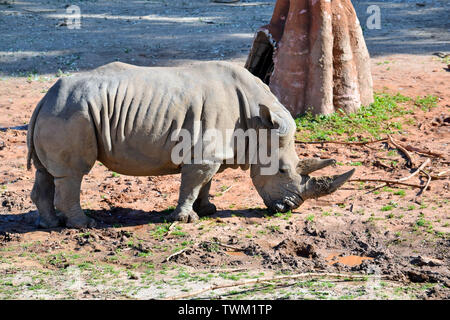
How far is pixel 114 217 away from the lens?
8219mm

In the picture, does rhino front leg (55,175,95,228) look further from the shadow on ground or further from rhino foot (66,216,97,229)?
the shadow on ground

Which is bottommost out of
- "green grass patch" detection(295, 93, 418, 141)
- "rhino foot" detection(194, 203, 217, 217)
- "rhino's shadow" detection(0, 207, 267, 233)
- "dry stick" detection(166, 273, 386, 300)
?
"rhino's shadow" detection(0, 207, 267, 233)

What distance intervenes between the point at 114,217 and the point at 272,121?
2.14 metres

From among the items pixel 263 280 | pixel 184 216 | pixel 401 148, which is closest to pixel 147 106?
pixel 184 216

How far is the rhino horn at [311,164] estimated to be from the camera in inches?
313

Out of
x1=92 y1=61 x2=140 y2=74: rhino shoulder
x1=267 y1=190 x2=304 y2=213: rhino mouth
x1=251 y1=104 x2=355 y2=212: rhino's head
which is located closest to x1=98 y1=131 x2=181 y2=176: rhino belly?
x1=92 y1=61 x2=140 y2=74: rhino shoulder

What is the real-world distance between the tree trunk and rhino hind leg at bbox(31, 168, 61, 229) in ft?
15.5

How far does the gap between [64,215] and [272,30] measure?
18.0 ft

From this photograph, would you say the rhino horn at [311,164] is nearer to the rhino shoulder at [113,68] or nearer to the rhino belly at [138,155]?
the rhino belly at [138,155]

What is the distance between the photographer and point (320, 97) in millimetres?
11070

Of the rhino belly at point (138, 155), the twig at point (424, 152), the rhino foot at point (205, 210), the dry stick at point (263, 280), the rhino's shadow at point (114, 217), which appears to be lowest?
the rhino's shadow at point (114, 217)

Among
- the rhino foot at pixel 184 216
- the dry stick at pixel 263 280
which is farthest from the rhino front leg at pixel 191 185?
the dry stick at pixel 263 280

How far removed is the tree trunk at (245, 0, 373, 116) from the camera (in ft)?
36.1

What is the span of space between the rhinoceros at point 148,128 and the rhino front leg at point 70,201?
1 centimetres
